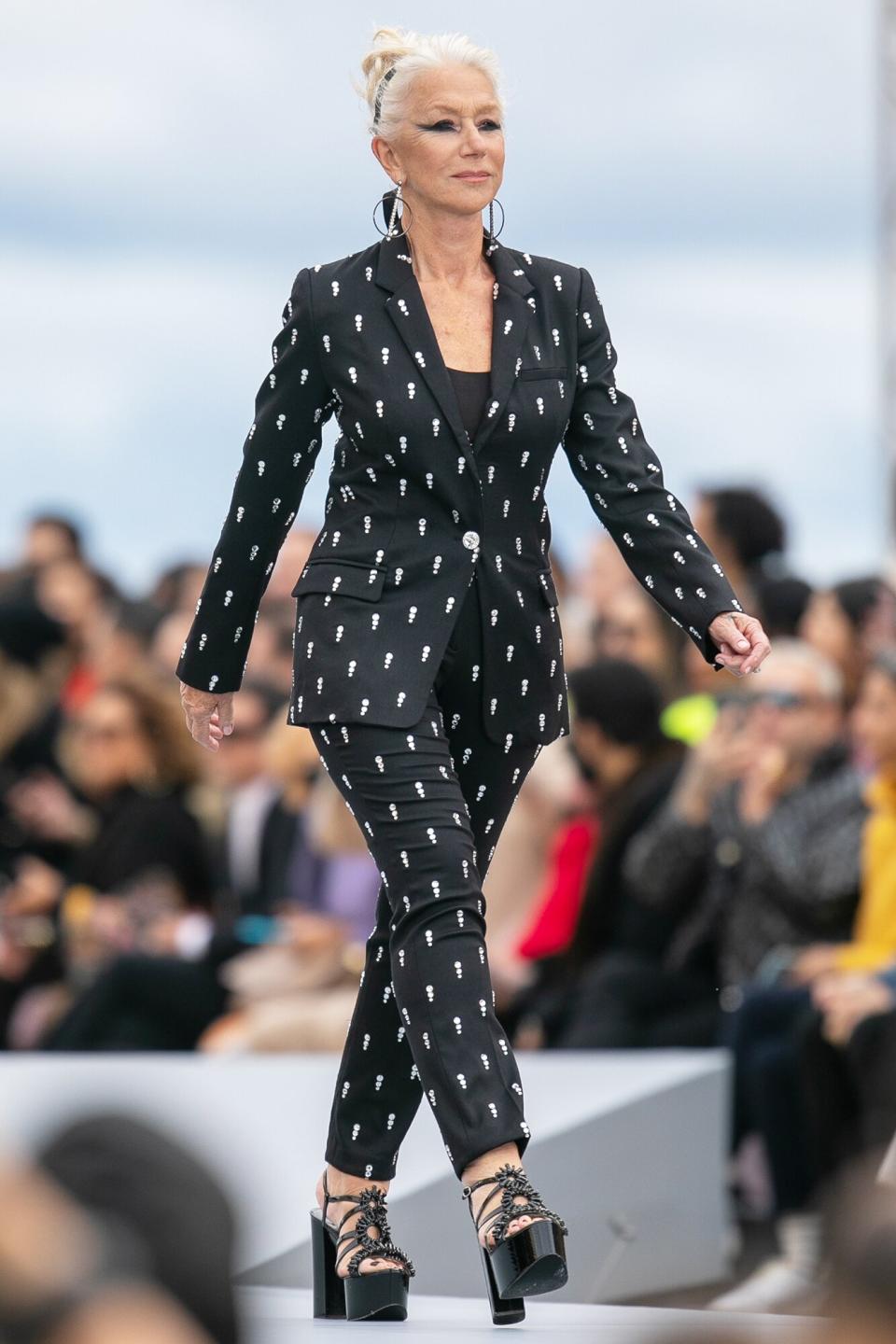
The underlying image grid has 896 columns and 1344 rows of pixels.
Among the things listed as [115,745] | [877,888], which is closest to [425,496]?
[877,888]

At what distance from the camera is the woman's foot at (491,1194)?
112 inches

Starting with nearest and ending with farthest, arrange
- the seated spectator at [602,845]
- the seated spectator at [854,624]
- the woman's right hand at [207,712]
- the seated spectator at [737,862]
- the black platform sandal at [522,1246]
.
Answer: the black platform sandal at [522,1246], the woman's right hand at [207,712], the seated spectator at [737,862], the seated spectator at [602,845], the seated spectator at [854,624]

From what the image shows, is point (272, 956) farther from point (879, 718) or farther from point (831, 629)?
point (879, 718)

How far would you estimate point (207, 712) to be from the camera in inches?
132

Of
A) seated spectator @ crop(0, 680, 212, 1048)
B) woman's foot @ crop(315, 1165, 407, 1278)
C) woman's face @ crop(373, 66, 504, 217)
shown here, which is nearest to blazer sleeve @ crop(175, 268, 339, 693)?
woman's face @ crop(373, 66, 504, 217)

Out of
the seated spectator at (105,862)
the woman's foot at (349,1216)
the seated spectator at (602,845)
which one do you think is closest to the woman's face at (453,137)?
the woman's foot at (349,1216)

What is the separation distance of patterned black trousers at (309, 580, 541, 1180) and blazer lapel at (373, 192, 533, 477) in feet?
0.77

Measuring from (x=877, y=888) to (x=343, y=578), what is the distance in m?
2.49

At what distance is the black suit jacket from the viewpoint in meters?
3.07

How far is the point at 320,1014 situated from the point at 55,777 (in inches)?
77.9

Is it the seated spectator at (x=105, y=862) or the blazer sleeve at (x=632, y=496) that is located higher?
the blazer sleeve at (x=632, y=496)

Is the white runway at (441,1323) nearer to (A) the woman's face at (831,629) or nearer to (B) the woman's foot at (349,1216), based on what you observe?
(B) the woman's foot at (349,1216)

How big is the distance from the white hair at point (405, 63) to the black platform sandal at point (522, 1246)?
1.43 m

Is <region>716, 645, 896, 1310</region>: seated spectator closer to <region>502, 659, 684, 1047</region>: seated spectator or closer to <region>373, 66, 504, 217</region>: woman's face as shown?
<region>502, 659, 684, 1047</region>: seated spectator
